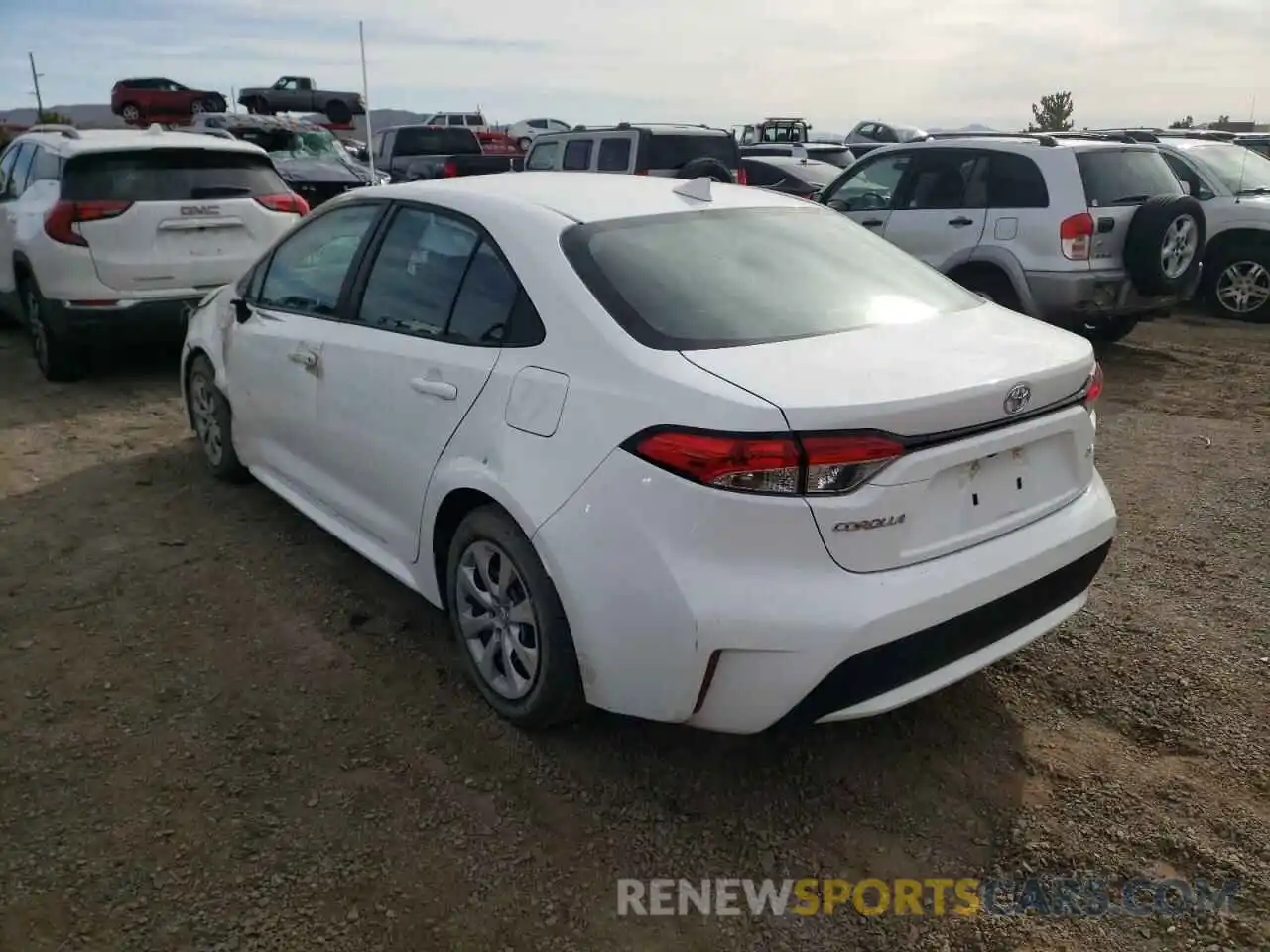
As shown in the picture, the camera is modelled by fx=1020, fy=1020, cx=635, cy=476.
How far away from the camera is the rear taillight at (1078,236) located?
7.24m

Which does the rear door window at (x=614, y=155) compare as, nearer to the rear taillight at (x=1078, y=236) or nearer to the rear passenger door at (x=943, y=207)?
the rear passenger door at (x=943, y=207)

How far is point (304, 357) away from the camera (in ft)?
13.1

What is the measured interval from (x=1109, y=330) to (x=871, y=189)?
7.74ft

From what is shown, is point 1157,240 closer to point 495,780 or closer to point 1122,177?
point 1122,177

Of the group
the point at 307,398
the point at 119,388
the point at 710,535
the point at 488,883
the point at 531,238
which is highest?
the point at 531,238

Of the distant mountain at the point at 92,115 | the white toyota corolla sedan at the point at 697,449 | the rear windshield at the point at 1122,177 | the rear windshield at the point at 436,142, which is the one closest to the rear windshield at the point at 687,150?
the rear windshield at the point at 1122,177

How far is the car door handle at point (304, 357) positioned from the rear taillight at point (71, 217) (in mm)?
3499

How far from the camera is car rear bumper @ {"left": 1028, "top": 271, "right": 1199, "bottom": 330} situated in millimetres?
7262

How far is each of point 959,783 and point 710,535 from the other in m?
1.13

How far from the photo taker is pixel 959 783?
9.42ft

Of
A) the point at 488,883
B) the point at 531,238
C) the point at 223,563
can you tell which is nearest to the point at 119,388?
the point at 223,563

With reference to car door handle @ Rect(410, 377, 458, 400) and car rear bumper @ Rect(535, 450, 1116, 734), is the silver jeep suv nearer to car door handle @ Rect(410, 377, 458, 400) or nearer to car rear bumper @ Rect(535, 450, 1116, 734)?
car rear bumper @ Rect(535, 450, 1116, 734)

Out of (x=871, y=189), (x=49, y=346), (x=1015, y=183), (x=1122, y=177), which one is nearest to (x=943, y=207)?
(x=1015, y=183)

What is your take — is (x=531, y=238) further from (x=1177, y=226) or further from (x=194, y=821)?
(x=1177, y=226)
